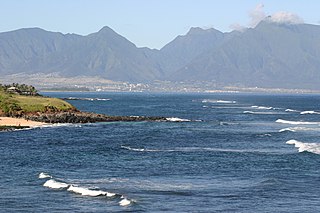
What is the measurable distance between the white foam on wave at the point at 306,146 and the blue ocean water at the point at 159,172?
145 mm

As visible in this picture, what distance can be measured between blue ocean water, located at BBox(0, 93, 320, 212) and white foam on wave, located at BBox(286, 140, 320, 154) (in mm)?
145

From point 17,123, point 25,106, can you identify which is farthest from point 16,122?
point 25,106

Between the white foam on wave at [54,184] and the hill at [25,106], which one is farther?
the hill at [25,106]

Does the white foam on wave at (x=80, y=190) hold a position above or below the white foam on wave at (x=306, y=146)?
above

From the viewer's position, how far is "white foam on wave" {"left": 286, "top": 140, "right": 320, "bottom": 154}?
294 ft

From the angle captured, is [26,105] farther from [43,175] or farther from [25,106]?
[43,175]

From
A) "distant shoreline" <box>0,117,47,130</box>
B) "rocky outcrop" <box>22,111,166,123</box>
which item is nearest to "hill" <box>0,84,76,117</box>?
"rocky outcrop" <box>22,111,166,123</box>

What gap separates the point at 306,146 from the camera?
3787 inches

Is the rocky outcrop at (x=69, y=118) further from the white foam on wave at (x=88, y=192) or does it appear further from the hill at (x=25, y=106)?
the white foam on wave at (x=88, y=192)

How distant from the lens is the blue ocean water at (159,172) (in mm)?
52750

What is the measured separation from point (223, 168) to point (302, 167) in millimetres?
8801

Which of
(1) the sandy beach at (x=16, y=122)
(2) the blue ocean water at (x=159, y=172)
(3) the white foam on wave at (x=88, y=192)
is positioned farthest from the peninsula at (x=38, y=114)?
(3) the white foam on wave at (x=88, y=192)

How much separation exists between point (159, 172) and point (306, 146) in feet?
112

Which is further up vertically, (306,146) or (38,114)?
(38,114)
